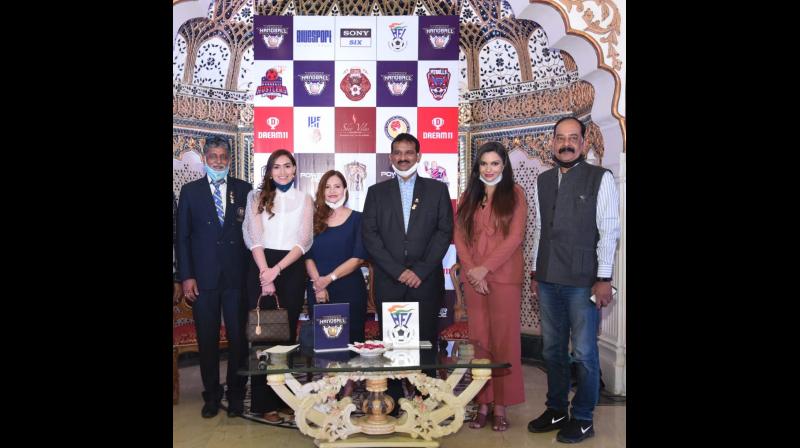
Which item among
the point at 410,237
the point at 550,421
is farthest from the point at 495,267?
the point at 550,421

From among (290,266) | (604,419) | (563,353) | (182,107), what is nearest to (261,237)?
(290,266)

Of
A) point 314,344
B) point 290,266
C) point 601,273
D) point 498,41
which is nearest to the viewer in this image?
point 314,344

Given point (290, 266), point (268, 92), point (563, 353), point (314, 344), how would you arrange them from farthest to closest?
point (268, 92)
point (290, 266)
point (563, 353)
point (314, 344)

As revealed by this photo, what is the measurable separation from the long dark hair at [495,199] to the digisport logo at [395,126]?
82 centimetres

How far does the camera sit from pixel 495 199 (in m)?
3.76

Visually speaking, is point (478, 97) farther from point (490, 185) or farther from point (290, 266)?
point (290, 266)

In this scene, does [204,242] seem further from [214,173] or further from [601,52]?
[601,52]

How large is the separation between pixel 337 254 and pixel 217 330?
90 centimetres

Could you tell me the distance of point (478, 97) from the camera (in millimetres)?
5102

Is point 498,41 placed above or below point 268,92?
above

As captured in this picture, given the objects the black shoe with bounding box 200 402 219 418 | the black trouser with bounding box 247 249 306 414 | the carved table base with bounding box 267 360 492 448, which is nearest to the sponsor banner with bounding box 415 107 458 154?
the black trouser with bounding box 247 249 306 414

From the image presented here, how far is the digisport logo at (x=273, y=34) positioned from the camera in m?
4.40

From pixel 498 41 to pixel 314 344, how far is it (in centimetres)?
298

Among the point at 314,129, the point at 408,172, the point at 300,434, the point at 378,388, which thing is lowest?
the point at 300,434
